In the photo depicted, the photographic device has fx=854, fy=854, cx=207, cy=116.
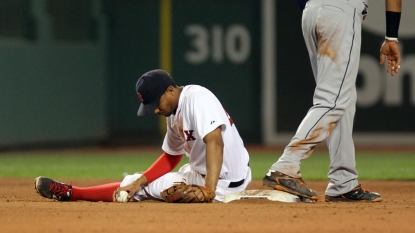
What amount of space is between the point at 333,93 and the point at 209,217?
1.22 m

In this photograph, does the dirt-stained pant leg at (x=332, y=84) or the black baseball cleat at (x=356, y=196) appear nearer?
the dirt-stained pant leg at (x=332, y=84)

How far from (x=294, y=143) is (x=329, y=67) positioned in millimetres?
508

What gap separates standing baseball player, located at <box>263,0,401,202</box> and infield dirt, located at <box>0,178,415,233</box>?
17 centimetres

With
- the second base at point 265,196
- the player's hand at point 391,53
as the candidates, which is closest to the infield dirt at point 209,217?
the second base at point 265,196

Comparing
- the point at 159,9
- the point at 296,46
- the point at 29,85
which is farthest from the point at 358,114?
the point at 29,85

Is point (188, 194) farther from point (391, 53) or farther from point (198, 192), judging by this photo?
point (391, 53)

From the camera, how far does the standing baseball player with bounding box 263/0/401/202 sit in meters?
5.09

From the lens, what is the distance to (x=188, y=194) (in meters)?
5.03

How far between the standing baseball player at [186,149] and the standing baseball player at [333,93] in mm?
331

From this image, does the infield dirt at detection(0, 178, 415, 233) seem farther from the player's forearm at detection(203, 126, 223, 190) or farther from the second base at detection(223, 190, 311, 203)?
the player's forearm at detection(203, 126, 223, 190)

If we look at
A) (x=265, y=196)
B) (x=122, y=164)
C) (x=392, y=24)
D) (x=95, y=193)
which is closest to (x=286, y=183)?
(x=265, y=196)

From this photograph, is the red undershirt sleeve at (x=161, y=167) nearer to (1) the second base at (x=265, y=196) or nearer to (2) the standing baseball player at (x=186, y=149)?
(2) the standing baseball player at (x=186, y=149)

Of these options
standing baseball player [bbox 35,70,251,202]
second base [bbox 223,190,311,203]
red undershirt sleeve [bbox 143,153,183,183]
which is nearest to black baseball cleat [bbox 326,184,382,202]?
second base [bbox 223,190,311,203]

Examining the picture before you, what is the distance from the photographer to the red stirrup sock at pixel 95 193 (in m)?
5.60
